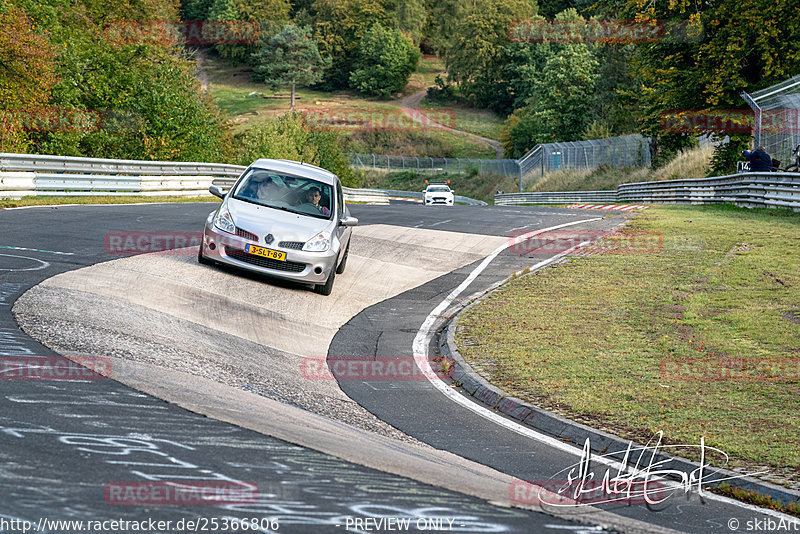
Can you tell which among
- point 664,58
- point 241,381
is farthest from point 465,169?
point 241,381

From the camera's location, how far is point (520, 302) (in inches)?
526

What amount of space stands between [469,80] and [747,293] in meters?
122

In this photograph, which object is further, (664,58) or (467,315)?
(664,58)

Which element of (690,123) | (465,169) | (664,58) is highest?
(664,58)

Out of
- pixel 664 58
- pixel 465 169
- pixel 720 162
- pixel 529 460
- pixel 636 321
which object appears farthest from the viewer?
pixel 465 169

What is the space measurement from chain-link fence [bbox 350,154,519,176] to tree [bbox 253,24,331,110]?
1495 inches

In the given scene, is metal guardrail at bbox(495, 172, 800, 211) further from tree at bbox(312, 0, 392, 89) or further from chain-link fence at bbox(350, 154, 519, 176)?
tree at bbox(312, 0, 392, 89)

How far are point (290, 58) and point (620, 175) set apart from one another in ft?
307

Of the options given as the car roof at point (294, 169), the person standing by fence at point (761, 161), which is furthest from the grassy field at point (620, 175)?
the car roof at point (294, 169)

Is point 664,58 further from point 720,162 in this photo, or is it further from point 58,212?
point 58,212

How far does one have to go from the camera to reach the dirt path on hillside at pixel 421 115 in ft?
367

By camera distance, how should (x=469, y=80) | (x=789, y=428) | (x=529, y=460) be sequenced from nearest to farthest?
(x=529, y=460) < (x=789, y=428) < (x=469, y=80)

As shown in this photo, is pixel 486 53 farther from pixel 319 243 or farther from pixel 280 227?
pixel 280 227
